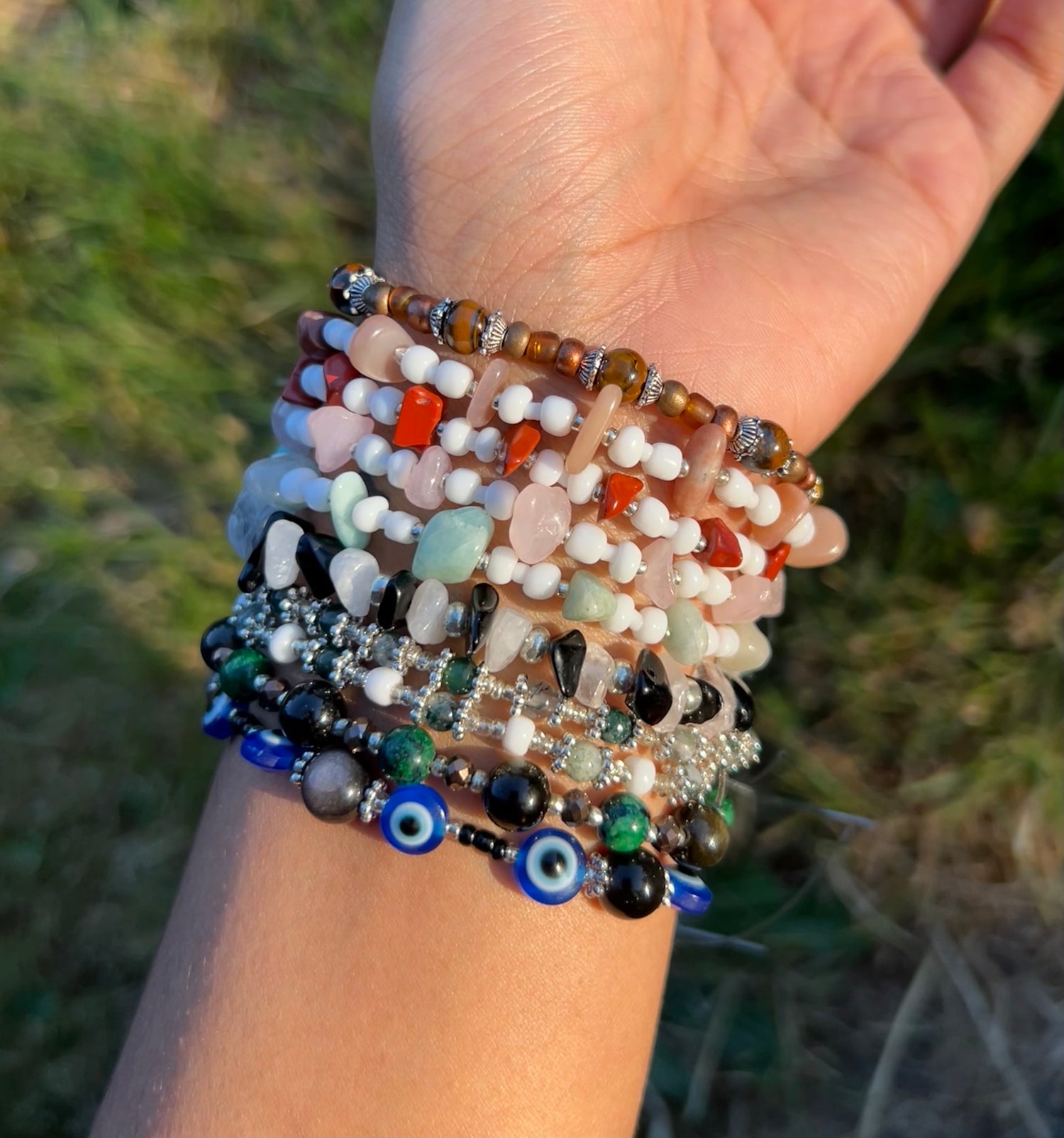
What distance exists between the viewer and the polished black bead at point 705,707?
0.99 metres

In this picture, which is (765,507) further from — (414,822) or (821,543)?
(414,822)

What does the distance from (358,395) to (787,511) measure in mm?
467

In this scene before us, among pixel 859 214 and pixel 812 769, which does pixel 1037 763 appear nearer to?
pixel 812 769

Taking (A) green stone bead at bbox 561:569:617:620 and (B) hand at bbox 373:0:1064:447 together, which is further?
(B) hand at bbox 373:0:1064:447

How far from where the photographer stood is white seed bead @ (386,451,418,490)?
98 centimetres

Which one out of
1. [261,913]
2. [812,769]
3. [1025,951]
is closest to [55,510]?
[261,913]

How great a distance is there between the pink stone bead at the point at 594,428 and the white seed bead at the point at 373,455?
188mm

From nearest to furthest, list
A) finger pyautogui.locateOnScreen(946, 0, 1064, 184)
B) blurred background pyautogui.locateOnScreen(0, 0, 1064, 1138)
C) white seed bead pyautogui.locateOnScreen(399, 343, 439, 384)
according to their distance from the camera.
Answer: white seed bead pyautogui.locateOnScreen(399, 343, 439, 384)
finger pyautogui.locateOnScreen(946, 0, 1064, 184)
blurred background pyautogui.locateOnScreen(0, 0, 1064, 1138)

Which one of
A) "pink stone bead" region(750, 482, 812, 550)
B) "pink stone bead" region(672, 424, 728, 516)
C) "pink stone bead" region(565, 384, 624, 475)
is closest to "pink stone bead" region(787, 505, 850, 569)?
"pink stone bead" region(750, 482, 812, 550)

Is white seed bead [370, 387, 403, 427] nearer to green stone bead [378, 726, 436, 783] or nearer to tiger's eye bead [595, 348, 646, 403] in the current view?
tiger's eye bead [595, 348, 646, 403]

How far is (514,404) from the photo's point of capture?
0.97m

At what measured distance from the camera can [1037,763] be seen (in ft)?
4.85

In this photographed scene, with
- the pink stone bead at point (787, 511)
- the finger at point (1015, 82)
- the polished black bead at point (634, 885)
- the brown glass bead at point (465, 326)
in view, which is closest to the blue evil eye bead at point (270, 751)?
the polished black bead at point (634, 885)

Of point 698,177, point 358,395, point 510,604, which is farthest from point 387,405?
point 698,177
